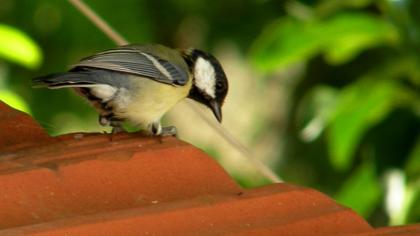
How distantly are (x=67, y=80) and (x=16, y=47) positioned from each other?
3.43 feet

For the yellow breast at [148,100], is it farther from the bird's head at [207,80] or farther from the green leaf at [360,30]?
the green leaf at [360,30]

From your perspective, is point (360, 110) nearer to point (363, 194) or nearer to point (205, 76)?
point (363, 194)

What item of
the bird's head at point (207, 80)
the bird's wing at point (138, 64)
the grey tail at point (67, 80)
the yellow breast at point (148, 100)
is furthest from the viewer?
the bird's head at point (207, 80)

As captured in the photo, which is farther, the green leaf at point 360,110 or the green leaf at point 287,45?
the green leaf at point 287,45

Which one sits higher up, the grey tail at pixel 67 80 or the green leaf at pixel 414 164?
the grey tail at pixel 67 80

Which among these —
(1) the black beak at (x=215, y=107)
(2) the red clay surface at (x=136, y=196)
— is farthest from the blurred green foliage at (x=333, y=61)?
(2) the red clay surface at (x=136, y=196)

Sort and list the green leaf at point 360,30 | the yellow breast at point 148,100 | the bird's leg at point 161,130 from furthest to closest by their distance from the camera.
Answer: the green leaf at point 360,30
the yellow breast at point 148,100
the bird's leg at point 161,130

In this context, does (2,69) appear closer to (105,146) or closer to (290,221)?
(105,146)

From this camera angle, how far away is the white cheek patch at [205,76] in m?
4.91

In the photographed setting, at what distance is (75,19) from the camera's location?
5805mm

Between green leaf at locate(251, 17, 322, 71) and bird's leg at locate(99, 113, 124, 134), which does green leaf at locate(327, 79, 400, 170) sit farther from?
bird's leg at locate(99, 113, 124, 134)

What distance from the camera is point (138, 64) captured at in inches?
183

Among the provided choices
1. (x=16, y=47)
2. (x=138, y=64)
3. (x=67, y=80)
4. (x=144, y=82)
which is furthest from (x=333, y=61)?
(x=67, y=80)

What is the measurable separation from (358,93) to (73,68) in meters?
1.27
